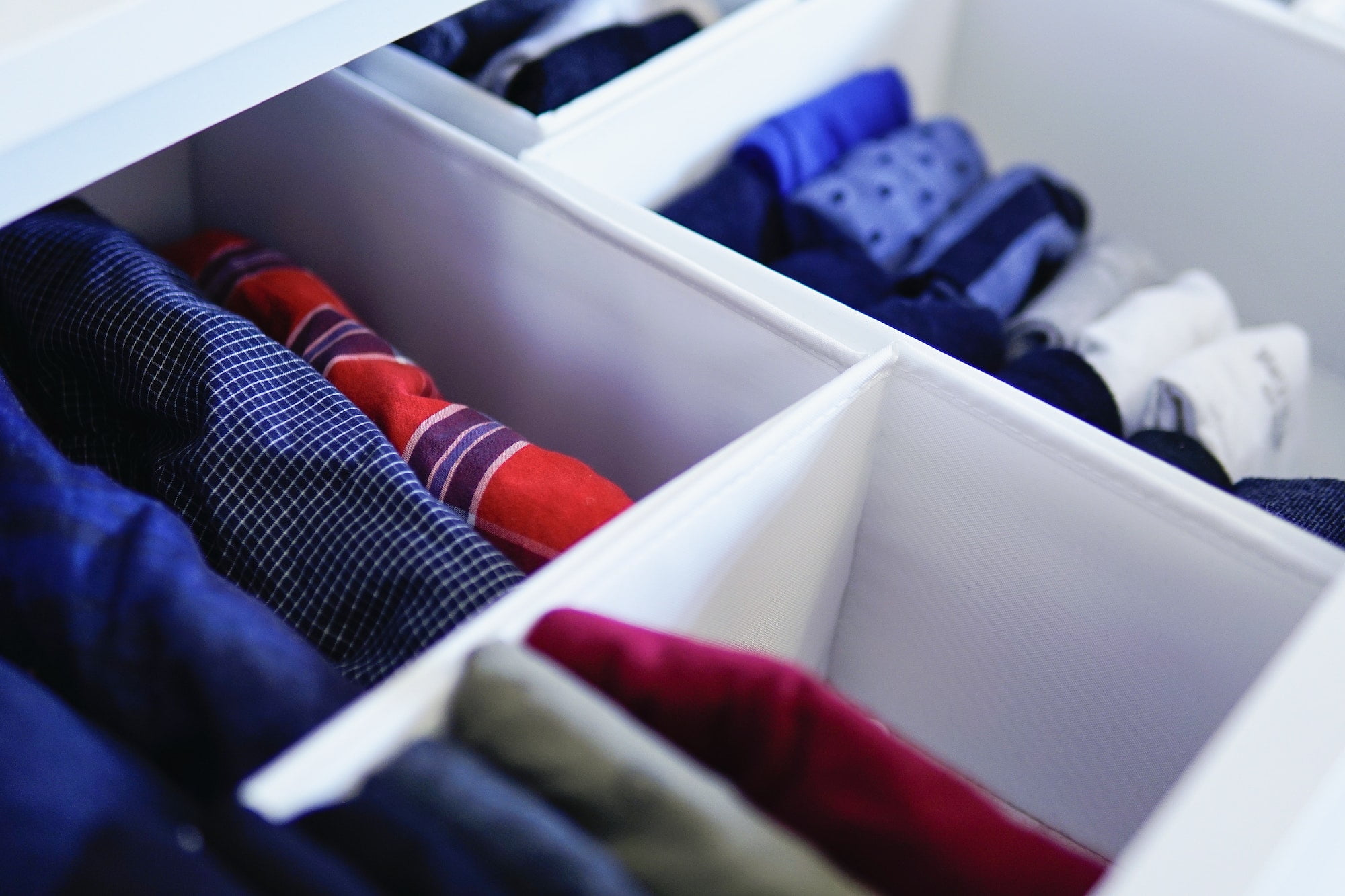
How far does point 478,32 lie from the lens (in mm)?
973

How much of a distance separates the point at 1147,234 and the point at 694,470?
78 cm

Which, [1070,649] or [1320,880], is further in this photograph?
[1070,649]

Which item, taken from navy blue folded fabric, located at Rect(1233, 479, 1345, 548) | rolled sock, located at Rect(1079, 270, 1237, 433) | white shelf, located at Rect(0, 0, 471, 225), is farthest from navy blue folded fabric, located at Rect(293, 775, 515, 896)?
rolled sock, located at Rect(1079, 270, 1237, 433)

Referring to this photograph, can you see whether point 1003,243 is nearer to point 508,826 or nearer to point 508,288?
point 508,288

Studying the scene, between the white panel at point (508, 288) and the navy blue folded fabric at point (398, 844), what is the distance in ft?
1.15

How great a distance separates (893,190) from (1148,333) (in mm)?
237

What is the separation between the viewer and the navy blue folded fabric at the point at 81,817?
39 cm

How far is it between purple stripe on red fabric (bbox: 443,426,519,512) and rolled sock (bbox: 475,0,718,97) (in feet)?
1.33

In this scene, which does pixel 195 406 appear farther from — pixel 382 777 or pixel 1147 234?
pixel 1147 234

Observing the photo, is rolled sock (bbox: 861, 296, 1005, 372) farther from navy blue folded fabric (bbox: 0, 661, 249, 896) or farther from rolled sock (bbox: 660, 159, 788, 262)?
navy blue folded fabric (bbox: 0, 661, 249, 896)

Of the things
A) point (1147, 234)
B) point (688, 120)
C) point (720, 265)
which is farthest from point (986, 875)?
point (1147, 234)

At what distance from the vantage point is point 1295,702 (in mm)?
429

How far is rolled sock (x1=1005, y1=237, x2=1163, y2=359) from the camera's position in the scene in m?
0.93

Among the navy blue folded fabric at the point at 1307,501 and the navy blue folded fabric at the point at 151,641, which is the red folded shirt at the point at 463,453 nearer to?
the navy blue folded fabric at the point at 151,641
